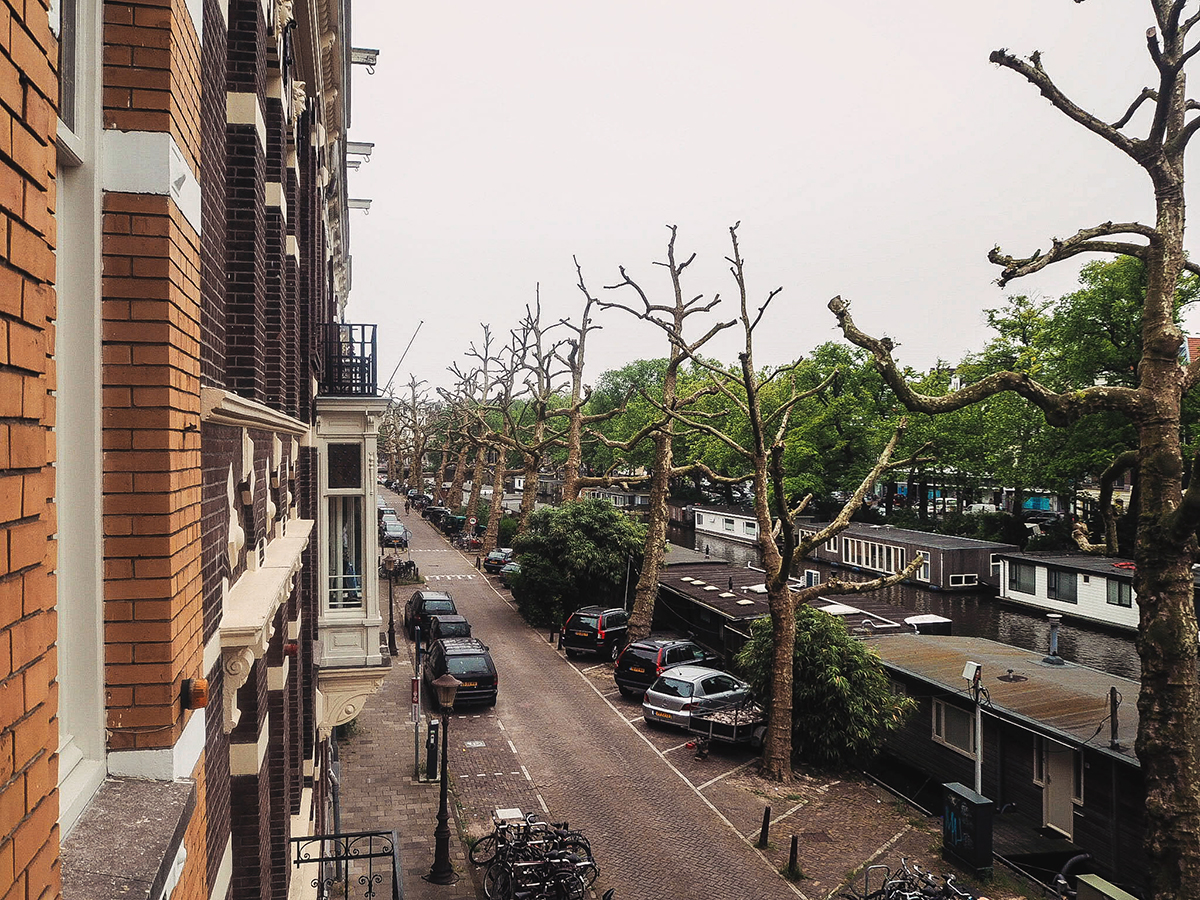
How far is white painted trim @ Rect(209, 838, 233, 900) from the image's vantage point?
4632mm

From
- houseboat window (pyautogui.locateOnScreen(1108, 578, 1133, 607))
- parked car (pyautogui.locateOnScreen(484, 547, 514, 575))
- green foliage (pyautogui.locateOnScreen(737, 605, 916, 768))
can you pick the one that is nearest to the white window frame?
green foliage (pyautogui.locateOnScreen(737, 605, 916, 768))

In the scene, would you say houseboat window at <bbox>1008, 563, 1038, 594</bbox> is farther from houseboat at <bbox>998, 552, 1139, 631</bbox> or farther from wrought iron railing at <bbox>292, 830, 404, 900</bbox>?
wrought iron railing at <bbox>292, 830, 404, 900</bbox>

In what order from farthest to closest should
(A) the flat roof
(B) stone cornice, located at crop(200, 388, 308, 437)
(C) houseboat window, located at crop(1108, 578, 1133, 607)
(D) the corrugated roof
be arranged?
1. (A) the flat roof
2. (C) houseboat window, located at crop(1108, 578, 1133, 607)
3. (D) the corrugated roof
4. (B) stone cornice, located at crop(200, 388, 308, 437)

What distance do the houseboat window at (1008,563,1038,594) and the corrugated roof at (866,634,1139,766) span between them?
18612mm

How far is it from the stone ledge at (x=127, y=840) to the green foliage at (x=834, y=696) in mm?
15909

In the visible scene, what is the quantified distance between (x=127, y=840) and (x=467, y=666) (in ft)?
64.5

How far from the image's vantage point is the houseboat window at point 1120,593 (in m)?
32.9

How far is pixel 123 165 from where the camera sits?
314cm

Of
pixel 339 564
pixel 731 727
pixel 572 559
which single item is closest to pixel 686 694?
pixel 731 727

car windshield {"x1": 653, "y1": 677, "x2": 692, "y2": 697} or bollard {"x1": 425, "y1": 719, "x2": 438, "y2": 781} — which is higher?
car windshield {"x1": 653, "y1": 677, "x2": 692, "y2": 697}

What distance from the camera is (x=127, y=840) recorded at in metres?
2.73

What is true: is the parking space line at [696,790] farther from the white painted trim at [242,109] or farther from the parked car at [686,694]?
the white painted trim at [242,109]

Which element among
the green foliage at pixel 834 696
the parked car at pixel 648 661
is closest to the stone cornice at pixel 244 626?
the green foliage at pixel 834 696

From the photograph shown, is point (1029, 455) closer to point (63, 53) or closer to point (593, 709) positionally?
point (593, 709)
